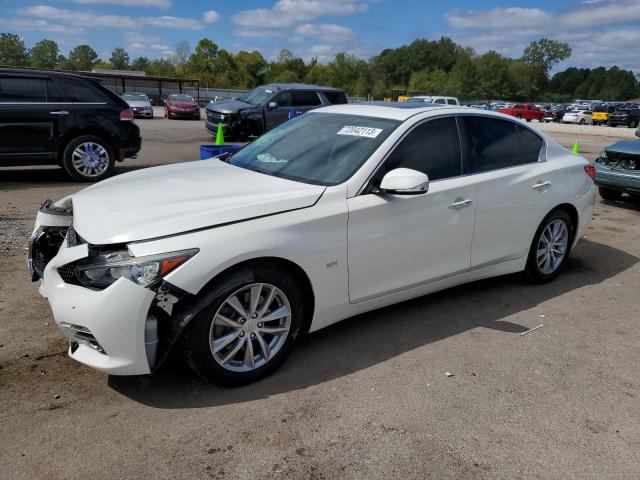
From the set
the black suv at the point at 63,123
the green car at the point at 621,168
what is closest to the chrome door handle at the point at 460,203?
the green car at the point at 621,168

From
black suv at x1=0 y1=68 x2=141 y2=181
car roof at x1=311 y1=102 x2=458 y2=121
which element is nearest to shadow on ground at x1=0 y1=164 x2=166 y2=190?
black suv at x1=0 y1=68 x2=141 y2=181

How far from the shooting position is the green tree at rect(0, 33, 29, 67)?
11665 centimetres

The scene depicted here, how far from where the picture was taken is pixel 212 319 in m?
3.11

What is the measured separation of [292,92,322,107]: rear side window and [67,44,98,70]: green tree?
116 m

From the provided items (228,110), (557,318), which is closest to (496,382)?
(557,318)

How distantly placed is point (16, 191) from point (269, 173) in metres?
6.44

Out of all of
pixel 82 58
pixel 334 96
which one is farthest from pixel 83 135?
pixel 82 58

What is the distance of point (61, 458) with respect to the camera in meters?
2.68

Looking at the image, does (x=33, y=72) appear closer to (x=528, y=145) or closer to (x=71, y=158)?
(x=71, y=158)

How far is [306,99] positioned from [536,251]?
44.7ft

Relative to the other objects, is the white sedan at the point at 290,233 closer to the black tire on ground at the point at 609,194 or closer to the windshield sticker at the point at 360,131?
the windshield sticker at the point at 360,131

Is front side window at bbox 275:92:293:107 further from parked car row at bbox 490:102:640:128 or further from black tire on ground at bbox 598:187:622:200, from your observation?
parked car row at bbox 490:102:640:128

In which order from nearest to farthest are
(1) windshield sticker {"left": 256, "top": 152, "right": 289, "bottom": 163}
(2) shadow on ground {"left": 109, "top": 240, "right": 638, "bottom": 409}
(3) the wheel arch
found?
1. (2) shadow on ground {"left": 109, "top": 240, "right": 638, "bottom": 409}
2. (1) windshield sticker {"left": 256, "top": 152, "right": 289, "bottom": 163}
3. (3) the wheel arch

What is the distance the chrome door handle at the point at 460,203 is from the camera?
4184 mm
